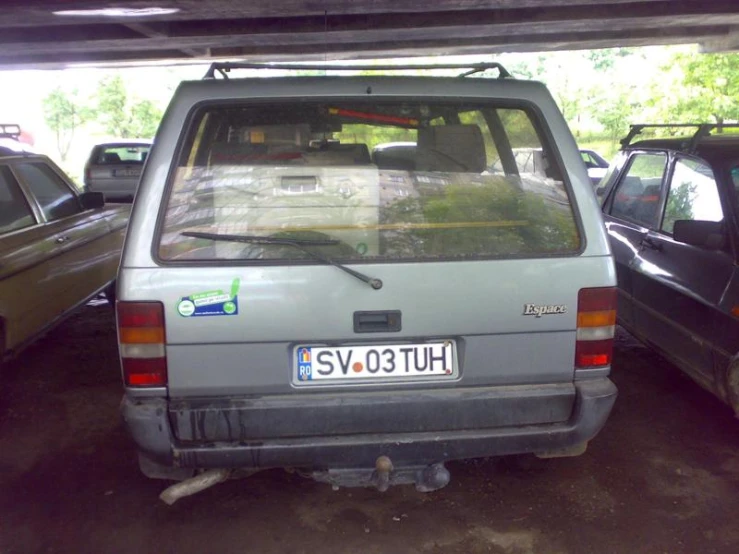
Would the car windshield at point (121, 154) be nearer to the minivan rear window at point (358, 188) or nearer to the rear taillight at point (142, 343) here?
the minivan rear window at point (358, 188)

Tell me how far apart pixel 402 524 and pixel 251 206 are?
1628 millimetres

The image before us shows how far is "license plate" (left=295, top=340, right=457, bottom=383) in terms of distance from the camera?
A: 265 cm

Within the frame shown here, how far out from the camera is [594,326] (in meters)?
2.73

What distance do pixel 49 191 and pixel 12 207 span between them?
2.26 ft

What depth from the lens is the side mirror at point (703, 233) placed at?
3.97 m

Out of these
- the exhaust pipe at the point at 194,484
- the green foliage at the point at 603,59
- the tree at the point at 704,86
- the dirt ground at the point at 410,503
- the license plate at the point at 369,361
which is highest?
the green foliage at the point at 603,59

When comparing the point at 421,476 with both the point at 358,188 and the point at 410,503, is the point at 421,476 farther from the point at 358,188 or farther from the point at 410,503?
the point at 358,188

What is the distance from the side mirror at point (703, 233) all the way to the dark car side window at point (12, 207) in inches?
173

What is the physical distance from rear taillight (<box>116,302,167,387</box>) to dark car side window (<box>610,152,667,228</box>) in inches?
145

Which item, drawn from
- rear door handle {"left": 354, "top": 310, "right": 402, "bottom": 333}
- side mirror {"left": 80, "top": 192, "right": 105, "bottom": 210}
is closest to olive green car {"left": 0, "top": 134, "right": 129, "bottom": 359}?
side mirror {"left": 80, "top": 192, "right": 105, "bottom": 210}

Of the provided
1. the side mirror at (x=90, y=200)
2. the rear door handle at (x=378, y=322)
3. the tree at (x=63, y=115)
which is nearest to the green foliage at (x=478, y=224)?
the rear door handle at (x=378, y=322)

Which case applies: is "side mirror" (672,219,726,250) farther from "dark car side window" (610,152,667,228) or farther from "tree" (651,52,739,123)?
"tree" (651,52,739,123)

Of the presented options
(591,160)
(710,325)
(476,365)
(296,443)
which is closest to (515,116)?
(476,365)

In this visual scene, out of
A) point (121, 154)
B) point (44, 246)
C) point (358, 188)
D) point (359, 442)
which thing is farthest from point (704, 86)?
point (359, 442)
